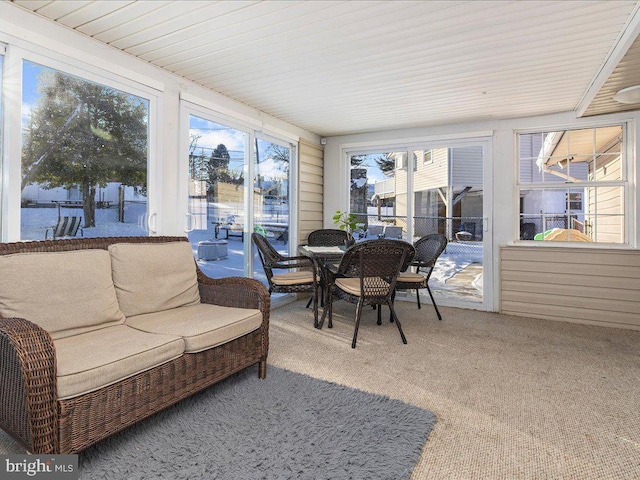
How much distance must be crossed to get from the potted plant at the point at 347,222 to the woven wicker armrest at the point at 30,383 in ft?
12.7

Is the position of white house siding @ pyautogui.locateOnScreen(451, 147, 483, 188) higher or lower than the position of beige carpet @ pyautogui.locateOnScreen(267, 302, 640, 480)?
higher

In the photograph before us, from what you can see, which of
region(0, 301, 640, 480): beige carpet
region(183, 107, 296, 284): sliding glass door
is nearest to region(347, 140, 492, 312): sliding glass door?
region(0, 301, 640, 480): beige carpet

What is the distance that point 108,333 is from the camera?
197 centimetres

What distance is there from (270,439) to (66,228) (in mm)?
2032

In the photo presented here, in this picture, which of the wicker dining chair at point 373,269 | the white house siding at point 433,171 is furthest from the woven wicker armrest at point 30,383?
the white house siding at point 433,171

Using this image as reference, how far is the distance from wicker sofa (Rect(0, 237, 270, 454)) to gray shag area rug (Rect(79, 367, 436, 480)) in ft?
0.49

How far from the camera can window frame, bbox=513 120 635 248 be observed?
404cm

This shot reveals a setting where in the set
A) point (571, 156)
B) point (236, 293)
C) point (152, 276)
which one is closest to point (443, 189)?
point (571, 156)

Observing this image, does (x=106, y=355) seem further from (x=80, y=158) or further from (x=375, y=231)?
(x=375, y=231)

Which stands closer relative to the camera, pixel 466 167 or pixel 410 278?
pixel 410 278

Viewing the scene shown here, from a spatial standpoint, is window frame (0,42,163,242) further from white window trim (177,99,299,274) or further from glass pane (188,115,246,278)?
glass pane (188,115,246,278)

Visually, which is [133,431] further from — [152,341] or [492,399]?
[492,399]

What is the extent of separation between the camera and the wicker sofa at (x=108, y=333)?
1432mm

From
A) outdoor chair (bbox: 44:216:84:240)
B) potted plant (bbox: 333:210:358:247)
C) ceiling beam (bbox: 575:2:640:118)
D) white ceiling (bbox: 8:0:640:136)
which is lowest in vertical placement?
outdoor chair (bbox: 44:216:84:240)
